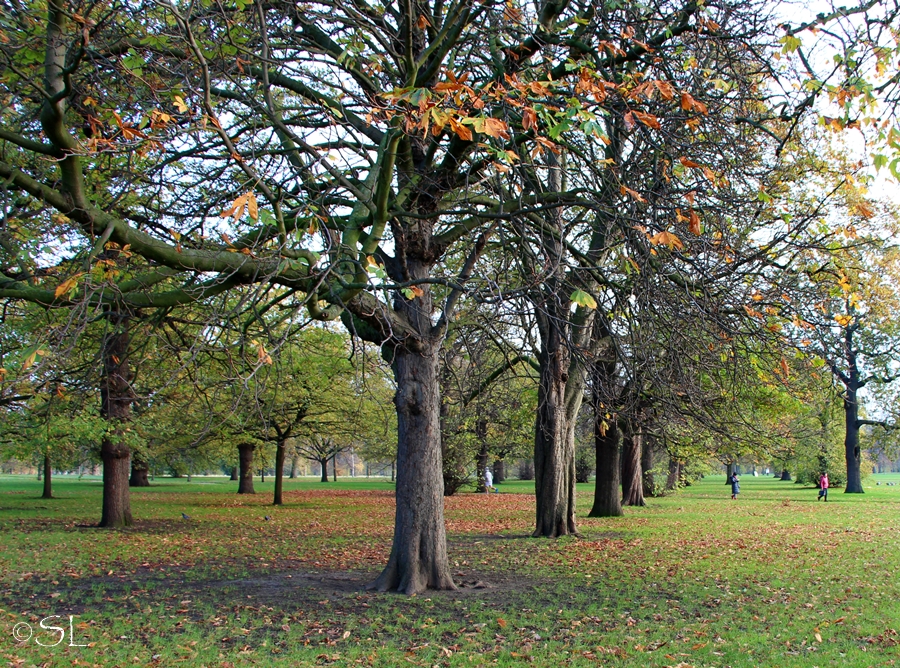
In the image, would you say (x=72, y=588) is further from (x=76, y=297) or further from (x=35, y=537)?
(x=35, y=537)

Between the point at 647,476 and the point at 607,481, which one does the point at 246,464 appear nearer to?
the point at 647,476

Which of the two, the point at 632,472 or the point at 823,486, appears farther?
the point at 823,486

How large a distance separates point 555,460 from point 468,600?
7.02 meters

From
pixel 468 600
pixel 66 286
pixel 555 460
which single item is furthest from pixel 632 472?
pixel 66 286

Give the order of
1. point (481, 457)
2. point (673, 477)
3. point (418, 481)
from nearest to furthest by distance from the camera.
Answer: point (418, 481) → point (481, 457) → point (673, 477)

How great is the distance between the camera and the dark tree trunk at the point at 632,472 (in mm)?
24962

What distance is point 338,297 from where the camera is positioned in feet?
21.0

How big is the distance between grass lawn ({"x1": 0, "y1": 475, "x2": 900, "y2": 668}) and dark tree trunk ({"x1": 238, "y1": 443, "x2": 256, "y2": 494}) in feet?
51.2

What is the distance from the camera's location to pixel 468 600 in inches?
333

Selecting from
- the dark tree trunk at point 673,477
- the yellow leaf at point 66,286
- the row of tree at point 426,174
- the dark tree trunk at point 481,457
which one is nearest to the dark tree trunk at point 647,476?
the dark tree trunk at point 673,477

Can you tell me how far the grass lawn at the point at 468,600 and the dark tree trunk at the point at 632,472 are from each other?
7.82 m

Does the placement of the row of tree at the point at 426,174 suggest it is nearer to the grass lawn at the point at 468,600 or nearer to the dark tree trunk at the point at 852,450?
the grass lawn at the point at 468,600

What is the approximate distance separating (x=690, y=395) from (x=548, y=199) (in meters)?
2.74

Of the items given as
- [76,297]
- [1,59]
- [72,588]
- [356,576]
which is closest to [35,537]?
[72,588]
